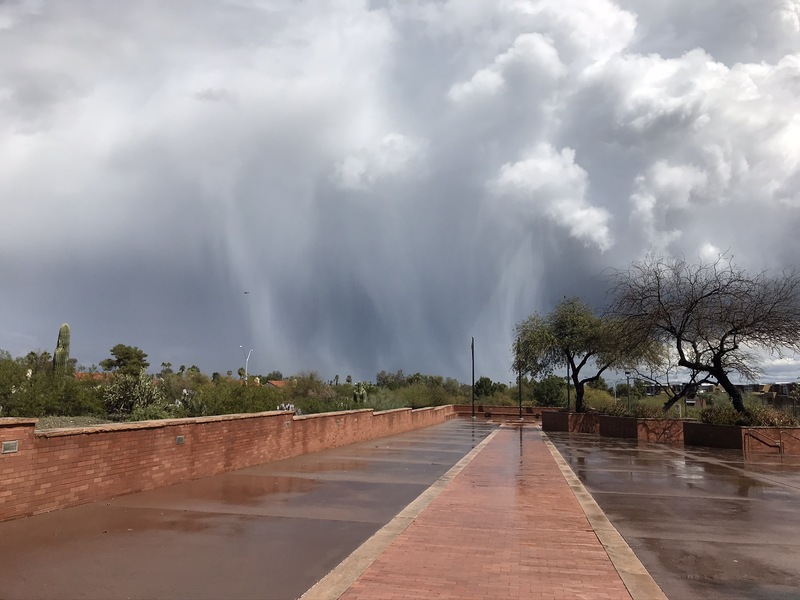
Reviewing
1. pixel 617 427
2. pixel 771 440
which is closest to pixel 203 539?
pixel 771 440

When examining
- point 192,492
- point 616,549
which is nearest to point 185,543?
point 192,492

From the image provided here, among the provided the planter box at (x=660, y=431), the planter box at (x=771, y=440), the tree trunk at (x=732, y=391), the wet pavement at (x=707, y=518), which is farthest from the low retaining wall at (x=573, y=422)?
the wet pavement at (x=707, y=518)

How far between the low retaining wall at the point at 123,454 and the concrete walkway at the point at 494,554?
4.12 meters

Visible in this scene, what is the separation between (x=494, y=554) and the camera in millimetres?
7082

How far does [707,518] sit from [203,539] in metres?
7.30

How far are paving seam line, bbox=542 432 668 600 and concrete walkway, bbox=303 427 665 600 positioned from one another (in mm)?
10

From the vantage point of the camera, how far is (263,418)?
14336 mm

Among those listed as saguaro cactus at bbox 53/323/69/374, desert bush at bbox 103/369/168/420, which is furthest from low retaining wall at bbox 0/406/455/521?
saguaro cactus at bbox 53/323/69/374

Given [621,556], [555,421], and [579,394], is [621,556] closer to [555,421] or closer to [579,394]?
[555,421]

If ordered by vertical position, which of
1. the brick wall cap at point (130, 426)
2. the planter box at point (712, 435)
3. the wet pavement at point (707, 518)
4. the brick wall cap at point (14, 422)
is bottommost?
the wet pavement at point (707, 518)

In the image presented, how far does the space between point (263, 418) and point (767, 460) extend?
14.7 m

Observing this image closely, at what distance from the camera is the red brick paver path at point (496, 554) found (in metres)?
5.82

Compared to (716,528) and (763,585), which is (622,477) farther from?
(763,585)

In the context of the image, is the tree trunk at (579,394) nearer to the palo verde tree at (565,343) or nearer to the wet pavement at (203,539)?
the palo verde tree at (565,343)
